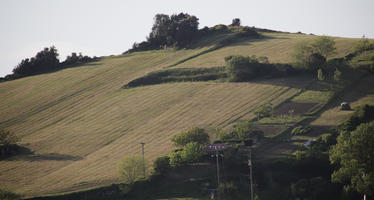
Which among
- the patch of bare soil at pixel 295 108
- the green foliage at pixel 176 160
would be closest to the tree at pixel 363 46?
the patch of bare soil at pixel 295 108

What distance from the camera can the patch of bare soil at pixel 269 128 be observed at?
96.0m

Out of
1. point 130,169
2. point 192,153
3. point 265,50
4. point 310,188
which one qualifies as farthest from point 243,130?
point 265,50

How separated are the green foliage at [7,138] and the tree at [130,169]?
35.9 metres

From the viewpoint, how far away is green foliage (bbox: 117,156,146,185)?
285 ft

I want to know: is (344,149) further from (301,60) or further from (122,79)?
(122,79)

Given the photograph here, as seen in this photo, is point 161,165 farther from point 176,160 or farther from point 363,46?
point 363,46

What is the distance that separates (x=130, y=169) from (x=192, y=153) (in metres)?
12.7

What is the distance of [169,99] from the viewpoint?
127 m

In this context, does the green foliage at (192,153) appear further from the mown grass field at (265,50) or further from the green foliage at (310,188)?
the mown grass field at (265,50)

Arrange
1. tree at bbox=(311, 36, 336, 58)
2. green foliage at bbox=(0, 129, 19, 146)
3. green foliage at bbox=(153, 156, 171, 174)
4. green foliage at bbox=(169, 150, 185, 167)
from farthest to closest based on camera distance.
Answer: tree at bbox=(311, 36, 336, 58) → green foliage at bbox=(0, 129, 19, 146) → green foliage at bbox=(169, 150, 185, 167) → green foliage at bbox=(153, 156, 171, 174)

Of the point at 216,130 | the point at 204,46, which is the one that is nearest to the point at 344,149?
the point at 216,130

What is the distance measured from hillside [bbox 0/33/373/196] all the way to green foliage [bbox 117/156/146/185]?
105 inches

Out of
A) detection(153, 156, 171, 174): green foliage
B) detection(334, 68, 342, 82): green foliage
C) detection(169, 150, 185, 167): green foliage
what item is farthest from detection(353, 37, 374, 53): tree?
detection(153, 156, 171, 174): green foliage

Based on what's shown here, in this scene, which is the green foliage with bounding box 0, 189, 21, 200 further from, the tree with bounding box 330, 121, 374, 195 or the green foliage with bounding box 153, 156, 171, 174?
the tree with bounding box 330, 121, 374, 195
